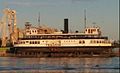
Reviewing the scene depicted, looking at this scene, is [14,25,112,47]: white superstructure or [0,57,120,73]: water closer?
[0,57,120,73]: water

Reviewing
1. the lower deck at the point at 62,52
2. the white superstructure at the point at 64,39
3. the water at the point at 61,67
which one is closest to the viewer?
the water at the point at 61,67

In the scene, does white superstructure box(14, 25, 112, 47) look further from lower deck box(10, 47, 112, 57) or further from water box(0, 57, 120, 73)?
water box(0, 57, 120, 73)

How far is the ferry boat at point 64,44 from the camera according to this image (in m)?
134

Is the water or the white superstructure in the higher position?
the white superstructure

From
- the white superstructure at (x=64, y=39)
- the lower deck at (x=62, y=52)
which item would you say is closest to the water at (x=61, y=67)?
the lower deck at (x=62, y=52)

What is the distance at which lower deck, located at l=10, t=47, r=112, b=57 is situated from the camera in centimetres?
13205

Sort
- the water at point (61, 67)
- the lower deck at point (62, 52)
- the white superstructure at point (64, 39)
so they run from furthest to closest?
1. the white superstructure at point (64, 39)
2. the lower deck at point (62, 52)
3. the water at point (61, 67)

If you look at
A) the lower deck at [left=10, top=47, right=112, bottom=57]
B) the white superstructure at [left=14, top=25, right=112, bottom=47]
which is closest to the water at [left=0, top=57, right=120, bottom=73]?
the lower deck at [left=10, top=47, right=112, bottom=57]

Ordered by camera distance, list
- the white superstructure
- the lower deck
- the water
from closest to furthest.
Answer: the water < the lower deck < the white superstructure

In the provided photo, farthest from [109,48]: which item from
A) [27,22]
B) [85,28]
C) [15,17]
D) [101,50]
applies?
[15,17]

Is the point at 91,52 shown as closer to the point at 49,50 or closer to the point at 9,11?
the point at 49,50

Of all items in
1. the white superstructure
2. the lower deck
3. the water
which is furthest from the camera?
the white superstructure

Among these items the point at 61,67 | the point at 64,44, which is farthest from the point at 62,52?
the point at 61,67

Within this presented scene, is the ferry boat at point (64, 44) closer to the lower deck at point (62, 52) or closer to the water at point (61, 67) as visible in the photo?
the lower deck at point (62, 52)
